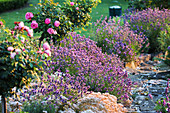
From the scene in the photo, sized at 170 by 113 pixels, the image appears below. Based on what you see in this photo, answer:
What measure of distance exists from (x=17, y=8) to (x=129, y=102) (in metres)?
14.1

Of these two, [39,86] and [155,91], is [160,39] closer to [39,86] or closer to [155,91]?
[155,91]

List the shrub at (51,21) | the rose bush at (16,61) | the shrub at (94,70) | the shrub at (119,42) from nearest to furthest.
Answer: the rose bush at (16,61)
the shrub at (94,70)
the shrub at (51,21)
the shrub at (119,42)

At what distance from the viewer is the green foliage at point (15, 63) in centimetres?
294

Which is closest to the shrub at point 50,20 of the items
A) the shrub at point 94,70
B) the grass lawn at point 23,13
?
the shrub at point 94,70

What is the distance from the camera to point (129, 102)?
4.55m

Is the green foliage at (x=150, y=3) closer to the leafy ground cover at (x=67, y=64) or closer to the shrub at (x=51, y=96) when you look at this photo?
the leafy ground cover at (x=67, y=64)

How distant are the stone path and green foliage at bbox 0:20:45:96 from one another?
212cm

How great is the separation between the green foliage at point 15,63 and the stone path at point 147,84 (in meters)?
2.12

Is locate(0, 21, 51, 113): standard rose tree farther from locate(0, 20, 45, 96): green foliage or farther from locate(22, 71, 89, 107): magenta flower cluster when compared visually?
locate(22, 71, 89, 107): magenta flower cluster

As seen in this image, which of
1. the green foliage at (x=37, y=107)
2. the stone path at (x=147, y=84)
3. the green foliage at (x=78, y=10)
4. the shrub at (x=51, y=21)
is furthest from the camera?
the green foliage at (x=78, y=10)

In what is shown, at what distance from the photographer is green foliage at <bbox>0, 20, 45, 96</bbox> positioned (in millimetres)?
2941

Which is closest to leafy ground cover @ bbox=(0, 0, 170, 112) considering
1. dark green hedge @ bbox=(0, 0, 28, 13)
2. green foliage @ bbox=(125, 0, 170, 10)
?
green foliage @ bbox=(125, 0, 170, 10)

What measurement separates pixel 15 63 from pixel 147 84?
11.7ft

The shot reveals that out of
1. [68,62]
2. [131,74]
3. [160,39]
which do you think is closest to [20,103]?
[68,62]
